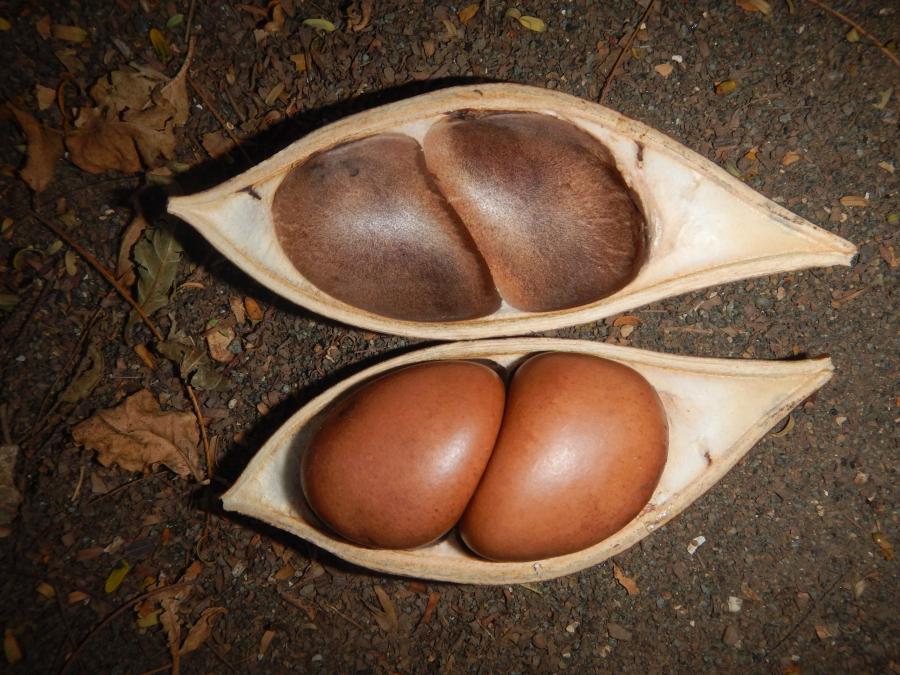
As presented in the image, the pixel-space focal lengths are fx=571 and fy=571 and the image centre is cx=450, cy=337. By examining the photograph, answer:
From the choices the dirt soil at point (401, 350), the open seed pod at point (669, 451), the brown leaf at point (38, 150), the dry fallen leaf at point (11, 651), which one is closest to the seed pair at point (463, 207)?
the open seed pod at point (669, 451)

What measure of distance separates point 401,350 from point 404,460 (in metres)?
0.74

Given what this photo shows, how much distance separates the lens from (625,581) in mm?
2100

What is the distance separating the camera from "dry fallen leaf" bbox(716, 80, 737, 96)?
6.52ft

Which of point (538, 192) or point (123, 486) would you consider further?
point (123, 486)

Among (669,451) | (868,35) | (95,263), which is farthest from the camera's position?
(95,263)

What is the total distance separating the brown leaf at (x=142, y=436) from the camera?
6.77ft

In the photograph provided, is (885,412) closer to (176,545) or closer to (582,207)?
(582,207)

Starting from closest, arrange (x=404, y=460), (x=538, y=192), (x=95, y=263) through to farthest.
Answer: (x=404, y=460)
(x=538, y=192)
(x=95, y=263)

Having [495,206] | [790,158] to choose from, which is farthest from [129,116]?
[790,158]

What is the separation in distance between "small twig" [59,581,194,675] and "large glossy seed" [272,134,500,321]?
1.37 metres

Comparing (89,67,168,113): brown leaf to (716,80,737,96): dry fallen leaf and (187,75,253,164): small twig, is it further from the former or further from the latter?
(716,80,737,96): dry fallen leaf

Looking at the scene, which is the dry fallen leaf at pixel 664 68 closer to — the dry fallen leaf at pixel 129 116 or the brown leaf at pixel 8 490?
the dry fallen leaf at pixel 129 116

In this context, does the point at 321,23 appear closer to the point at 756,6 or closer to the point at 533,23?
the point at 533,23

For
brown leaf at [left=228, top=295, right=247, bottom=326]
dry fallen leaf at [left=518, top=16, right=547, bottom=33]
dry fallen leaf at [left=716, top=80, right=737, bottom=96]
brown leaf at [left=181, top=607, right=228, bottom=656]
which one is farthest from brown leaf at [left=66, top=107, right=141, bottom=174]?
dry fallen leaf at [left=716, top=80, right=737, bottom=96]
